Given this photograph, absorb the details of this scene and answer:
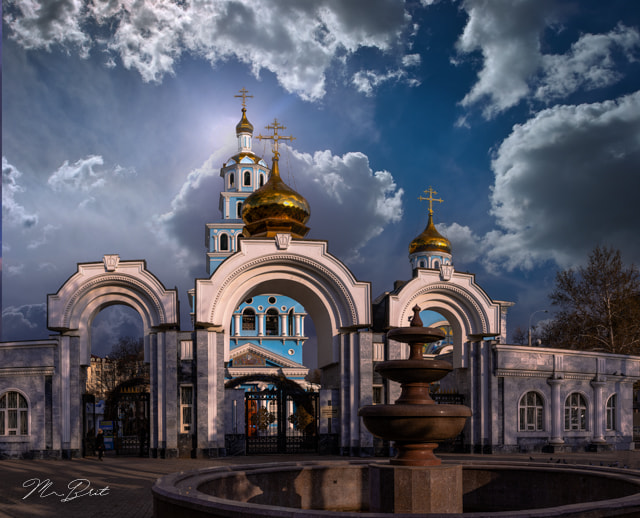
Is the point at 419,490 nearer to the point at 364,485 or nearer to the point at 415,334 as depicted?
the point at 415,334

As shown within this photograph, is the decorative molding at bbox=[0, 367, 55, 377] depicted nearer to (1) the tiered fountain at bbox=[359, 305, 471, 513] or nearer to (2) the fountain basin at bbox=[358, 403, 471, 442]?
(1) the tiered fountain at bbox=[359, 305, 471, 513]

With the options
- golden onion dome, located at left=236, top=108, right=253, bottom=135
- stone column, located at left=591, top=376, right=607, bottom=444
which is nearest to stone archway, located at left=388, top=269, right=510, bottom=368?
stone column, located at left=591, top=376, right=607, bottom=444

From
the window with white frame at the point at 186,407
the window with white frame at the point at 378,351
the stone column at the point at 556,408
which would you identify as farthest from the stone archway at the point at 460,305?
the window with white frame at the point at 186,407

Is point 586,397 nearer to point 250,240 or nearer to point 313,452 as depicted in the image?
point 313,452

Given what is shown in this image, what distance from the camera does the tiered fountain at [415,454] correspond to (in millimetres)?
9898

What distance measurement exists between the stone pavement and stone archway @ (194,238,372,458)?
190cm

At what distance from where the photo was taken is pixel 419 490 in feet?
32.5

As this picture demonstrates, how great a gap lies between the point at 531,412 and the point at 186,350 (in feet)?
38.7

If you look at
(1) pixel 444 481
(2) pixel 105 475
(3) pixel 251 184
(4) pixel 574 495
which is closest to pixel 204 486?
(1) pixel 444 481

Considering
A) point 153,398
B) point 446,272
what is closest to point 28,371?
point 153,398

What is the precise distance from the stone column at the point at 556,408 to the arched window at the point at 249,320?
27.1m

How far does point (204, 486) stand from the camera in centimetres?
1046

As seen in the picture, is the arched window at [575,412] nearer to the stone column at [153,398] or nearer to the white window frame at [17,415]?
the stone column at [153,398]

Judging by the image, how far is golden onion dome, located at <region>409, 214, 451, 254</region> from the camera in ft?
163
